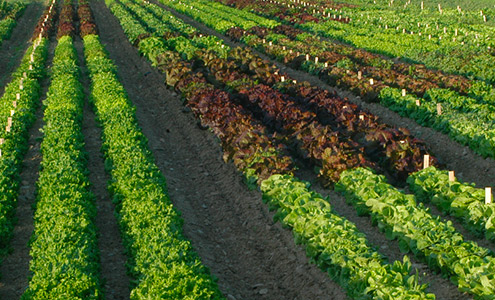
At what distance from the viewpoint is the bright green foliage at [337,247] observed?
314 inches

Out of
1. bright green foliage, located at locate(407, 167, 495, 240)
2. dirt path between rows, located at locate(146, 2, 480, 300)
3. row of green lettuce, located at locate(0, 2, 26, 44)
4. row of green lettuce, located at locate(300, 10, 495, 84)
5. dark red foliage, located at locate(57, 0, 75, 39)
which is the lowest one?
row of green lettuce, located at locate(0, 2, 26, 44)

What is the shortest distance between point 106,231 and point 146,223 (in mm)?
1570

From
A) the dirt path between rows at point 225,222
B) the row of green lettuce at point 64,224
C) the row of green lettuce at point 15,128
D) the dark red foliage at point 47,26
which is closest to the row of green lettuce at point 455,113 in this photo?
the dirt path between rows at point 225,222

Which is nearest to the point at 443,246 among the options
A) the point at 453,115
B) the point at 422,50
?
the point at 453,115

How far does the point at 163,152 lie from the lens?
655 inches

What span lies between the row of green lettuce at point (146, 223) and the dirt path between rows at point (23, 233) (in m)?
1.72

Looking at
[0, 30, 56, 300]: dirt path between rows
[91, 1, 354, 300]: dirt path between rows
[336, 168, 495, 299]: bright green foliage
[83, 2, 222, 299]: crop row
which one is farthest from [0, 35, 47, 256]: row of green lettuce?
[336, 168, 495, 299]: bright green foliage

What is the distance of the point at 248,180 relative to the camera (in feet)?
43.3

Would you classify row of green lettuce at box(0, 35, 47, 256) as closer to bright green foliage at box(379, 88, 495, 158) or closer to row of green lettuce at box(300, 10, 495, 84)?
bright green foliage at box(379, 88, 495, 158)

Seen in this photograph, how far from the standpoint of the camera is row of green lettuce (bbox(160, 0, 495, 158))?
584 inches

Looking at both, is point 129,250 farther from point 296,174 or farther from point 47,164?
point 296,174

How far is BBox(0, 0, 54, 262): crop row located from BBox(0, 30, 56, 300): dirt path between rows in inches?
9.1

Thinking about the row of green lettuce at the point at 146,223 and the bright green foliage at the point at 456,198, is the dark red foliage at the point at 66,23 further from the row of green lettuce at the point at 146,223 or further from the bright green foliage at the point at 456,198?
the bright green foliage at the point at 456,198

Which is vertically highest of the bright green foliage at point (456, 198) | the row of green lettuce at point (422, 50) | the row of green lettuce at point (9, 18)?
the bright green foliage at point (456, 198)
